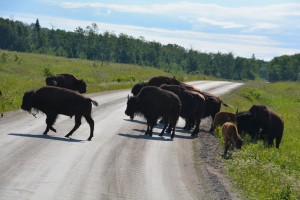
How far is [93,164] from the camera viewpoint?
13.4 metres

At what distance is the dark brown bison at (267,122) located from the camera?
21.2m

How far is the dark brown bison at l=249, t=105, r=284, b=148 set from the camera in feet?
69.5

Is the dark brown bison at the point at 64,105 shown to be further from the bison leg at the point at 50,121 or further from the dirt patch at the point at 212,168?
the dirt patch at the point at 212,168

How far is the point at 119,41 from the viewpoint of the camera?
156875mm

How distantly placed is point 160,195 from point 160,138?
8.63 meters

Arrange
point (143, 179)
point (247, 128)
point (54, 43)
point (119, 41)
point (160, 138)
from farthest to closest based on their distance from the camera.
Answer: point (54, 43) < point (119, 41) < point (247, 128) < point (160, 138) < point (143, 179)

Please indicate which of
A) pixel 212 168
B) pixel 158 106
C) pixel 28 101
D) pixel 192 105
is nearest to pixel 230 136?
pixel 212 168

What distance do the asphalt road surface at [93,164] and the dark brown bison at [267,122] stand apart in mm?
3275

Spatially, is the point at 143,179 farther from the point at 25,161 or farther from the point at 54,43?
the point at 54,43

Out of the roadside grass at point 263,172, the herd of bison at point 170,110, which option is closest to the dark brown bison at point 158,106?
the herd of bison at point 170,110

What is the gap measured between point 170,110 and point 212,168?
584cm

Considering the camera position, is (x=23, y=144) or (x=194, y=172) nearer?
(x=194, y=172)

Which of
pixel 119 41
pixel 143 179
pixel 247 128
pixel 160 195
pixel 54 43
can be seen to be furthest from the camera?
pixel 54 43

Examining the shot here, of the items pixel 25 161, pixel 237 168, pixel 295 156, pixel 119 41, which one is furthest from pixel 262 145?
pixel 119 41
